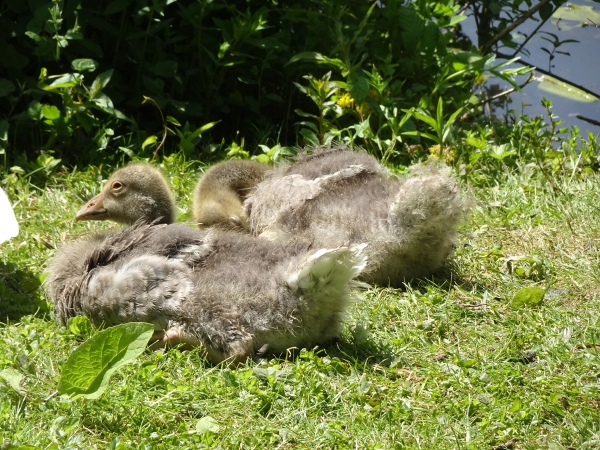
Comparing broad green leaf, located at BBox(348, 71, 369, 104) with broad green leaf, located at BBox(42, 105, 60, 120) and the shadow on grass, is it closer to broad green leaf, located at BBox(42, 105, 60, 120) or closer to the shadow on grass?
broad green leaf, located at BBox(42, 105, 60, 120)

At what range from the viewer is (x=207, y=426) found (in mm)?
3193

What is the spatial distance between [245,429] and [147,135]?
11.9ft

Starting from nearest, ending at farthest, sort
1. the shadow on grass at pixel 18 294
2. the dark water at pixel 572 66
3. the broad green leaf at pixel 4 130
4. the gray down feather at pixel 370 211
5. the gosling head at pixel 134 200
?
the shadow on grass at pixel 18 294 → the gray down feather at pixel 370 211 → the gosling head at pixel 134 200 → the broad green leaf at pixel 4 130 → the dark water at pixel 572 66

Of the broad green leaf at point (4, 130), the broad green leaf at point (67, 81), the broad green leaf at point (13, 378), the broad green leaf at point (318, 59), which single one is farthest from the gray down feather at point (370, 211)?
the broad green leaf at point (4, 130)

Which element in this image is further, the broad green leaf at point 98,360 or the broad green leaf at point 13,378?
the broad green leaf at point 13,378

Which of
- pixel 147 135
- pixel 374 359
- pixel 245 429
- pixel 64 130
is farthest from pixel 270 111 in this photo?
pixel 245 429

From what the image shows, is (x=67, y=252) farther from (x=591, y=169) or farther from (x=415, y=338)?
(x=591, y=169)

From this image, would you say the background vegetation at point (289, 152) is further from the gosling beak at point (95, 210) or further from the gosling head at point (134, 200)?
the gosling head at point (134, 200)

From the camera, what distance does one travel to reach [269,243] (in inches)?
160

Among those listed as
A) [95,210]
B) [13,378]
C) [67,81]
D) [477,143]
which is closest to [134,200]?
[95,210]

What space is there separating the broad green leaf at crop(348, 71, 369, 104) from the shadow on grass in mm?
2662

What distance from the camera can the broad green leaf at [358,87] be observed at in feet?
20.2

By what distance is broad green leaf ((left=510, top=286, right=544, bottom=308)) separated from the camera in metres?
4.38

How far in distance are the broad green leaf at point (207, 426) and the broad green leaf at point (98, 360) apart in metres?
0.35
